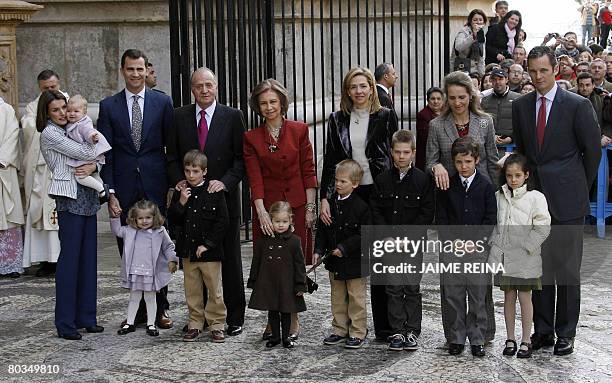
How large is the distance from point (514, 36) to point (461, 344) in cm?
969

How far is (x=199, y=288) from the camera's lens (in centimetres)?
784

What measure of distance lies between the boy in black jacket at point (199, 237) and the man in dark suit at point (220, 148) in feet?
0.48

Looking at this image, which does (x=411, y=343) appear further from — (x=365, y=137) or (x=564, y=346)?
(x=365, y=137)

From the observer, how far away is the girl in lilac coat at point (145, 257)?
308 inches

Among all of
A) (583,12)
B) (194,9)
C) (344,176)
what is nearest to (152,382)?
(344,176)

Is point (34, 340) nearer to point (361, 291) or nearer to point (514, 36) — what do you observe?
point (361, 291)

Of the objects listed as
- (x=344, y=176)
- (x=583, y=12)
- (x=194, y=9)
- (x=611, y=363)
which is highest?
(x=583, y=12)

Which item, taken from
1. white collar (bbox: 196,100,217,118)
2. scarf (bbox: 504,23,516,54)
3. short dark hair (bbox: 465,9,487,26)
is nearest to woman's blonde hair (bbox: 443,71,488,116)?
white collar (bbox: 196,100,217,118)

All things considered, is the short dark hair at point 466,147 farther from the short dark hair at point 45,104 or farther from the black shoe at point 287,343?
the short dark hair at point 45,104

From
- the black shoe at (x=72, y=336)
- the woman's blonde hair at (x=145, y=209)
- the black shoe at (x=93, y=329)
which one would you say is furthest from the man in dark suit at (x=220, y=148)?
the black shoe at (x=72, y=336)

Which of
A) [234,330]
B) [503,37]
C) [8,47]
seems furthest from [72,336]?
[503,37]

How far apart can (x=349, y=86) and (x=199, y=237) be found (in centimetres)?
140

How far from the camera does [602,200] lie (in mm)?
11648

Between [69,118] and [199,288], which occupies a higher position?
[69,118]
